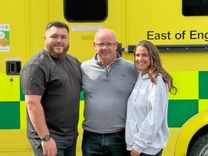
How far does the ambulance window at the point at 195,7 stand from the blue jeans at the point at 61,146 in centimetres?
184

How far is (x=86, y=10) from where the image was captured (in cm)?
414

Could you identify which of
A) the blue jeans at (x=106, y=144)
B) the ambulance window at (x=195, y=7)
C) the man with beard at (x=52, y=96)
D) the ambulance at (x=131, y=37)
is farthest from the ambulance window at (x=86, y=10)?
the blue jeans at (x=106, y=144)

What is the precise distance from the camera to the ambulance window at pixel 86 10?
4137 millimetres

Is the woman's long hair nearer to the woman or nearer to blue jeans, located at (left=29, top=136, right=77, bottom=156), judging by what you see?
the woman

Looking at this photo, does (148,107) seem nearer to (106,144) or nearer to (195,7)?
(106,144)

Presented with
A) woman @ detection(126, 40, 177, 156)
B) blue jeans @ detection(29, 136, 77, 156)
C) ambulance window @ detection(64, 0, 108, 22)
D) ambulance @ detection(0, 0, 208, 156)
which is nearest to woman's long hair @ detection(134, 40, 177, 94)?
woman @ detection(126, 40, 177, 156)

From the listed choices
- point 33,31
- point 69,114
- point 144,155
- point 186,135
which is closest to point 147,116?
point 144,155

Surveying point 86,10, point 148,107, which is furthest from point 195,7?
point 148,107

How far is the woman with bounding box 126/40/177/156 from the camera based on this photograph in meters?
2.73

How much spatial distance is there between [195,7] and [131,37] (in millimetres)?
669

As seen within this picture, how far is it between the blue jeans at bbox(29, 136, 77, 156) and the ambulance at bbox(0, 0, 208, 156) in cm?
128

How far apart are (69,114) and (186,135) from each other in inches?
64.6

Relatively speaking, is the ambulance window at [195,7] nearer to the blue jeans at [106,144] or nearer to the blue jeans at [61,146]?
the blue jeans at [106,144]

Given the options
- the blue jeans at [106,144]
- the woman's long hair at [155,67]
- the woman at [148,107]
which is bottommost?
the blue jeans at [106,144]
